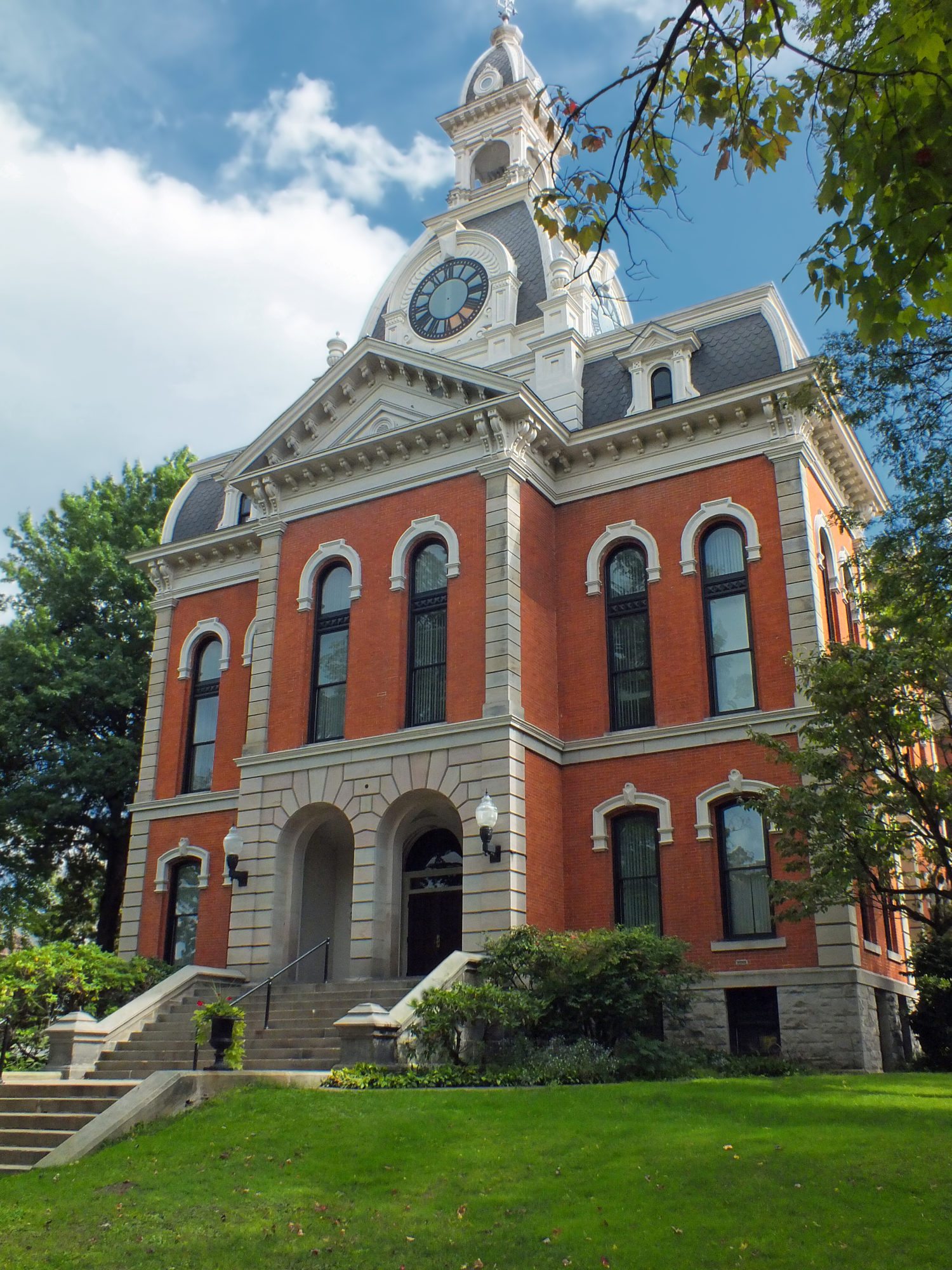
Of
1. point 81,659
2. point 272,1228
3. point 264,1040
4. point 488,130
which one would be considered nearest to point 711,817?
point 264,1040

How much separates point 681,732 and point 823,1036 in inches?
231

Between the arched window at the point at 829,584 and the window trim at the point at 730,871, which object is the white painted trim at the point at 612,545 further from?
the window trim at the point at 730,871

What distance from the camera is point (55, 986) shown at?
21.4 metres

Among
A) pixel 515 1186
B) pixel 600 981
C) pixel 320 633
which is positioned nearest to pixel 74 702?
pixel 320 633

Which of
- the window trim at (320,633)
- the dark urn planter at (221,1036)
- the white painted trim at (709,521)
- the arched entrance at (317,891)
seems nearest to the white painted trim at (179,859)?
the arched entrance at (317,891)

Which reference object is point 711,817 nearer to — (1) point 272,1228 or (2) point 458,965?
(2) point 458,965

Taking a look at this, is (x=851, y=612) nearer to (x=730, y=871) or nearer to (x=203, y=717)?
(x=730, y=871)

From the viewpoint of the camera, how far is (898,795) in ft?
57.3

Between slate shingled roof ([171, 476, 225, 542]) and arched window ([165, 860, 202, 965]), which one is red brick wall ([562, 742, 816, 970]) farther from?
slate shingled roof ([171, 476, 225, 542])

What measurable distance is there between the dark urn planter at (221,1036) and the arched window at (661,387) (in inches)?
602

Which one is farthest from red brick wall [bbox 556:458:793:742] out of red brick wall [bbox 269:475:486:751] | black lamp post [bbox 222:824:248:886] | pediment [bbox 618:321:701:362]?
black lamp post [bbox 222:824:248:886]

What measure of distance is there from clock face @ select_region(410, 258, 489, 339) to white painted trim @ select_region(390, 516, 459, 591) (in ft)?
24.0

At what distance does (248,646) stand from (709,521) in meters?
11.8

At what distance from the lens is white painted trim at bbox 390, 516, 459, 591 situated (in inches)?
943
